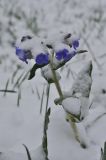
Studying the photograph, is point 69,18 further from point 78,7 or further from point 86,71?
point 86,71

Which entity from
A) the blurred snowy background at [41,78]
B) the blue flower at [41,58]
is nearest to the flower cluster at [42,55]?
the blue flower at [41,58]

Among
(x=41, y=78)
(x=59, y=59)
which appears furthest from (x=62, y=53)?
(x=41, y=78)

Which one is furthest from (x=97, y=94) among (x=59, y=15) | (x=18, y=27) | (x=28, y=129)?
(x=59, y=15)

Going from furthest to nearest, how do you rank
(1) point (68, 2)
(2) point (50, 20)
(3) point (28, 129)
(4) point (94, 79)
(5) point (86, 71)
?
(1) point (68, 2) → (2) point (50, 20) → (4) point (94, 79) → (3) point (28, 129) → (5) point (86, 71)

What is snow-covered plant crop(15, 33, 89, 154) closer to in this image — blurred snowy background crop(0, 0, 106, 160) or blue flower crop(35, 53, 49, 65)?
blue flower crop(35, 53, 49, 65)

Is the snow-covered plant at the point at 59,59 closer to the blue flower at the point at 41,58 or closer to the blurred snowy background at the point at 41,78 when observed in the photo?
the blue flower at the point at 41,58

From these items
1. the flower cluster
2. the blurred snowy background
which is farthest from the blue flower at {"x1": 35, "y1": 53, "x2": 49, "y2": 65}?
the blurred snowy background
